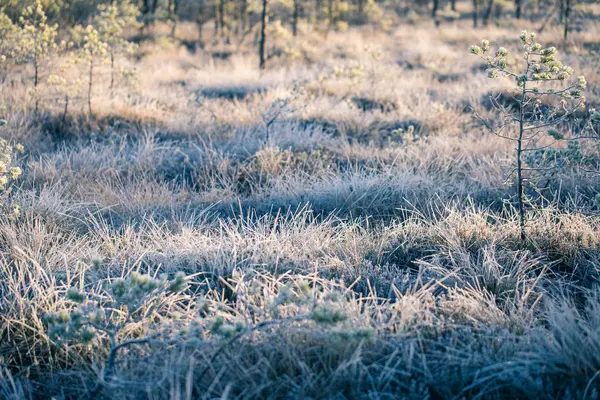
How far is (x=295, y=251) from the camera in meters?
3.16

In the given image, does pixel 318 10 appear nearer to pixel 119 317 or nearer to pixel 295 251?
pixel 295 251

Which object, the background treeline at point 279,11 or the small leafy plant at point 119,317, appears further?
the background treeline at point 279,11

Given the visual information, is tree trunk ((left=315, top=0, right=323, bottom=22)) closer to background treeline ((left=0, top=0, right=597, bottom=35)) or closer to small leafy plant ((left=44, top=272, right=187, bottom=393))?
background treeline ((left=0, top=0, right=597, bottom=35))

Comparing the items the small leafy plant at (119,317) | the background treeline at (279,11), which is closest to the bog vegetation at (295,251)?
the small leafy plant at (119,317)

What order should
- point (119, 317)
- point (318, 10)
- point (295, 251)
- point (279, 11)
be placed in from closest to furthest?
1. point (119, 317)
2. point (295, 251)
3. point (279, 11)
4. point (318, 10)

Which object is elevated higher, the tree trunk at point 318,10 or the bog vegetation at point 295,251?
the tree trunk at point 318,10

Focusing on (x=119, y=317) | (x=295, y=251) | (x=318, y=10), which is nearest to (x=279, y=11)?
(x=318, y=10)

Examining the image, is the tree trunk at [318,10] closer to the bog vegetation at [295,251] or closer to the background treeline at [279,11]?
the background treeline at [279,11]

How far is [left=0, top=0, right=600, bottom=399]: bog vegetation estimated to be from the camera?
2.05 metres

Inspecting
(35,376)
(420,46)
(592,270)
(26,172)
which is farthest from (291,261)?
(420,46)

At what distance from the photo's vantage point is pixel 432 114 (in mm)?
6852

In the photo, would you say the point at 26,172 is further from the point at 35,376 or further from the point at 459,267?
the point at 459,267

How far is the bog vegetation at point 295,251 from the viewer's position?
2.05 m

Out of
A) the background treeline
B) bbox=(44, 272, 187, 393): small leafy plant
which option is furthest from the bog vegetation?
the background treeline
